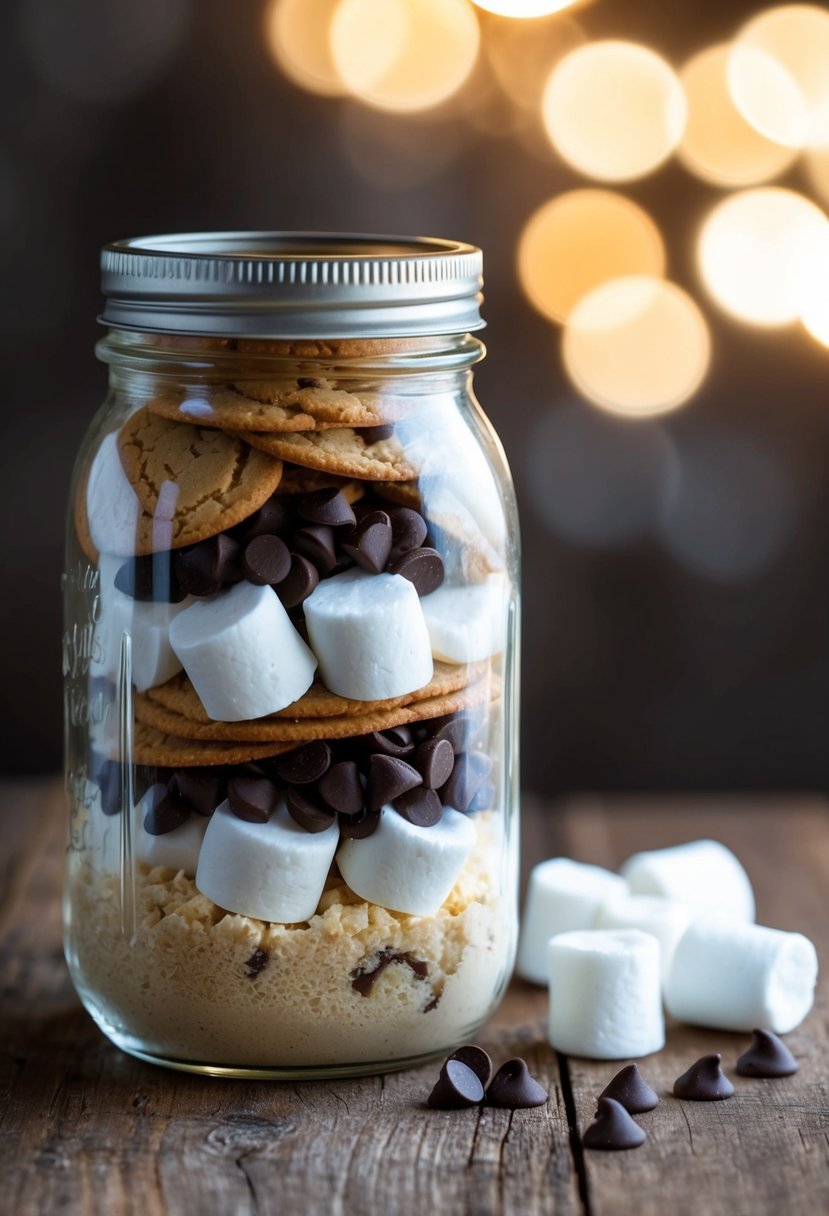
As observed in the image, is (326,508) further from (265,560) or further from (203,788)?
(203,788)

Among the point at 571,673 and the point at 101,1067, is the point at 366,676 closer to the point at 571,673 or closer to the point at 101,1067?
the point at 101,1067

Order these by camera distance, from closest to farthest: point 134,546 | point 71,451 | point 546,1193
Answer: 1. point 546,1193
2. point 134,546
3. point 71,451

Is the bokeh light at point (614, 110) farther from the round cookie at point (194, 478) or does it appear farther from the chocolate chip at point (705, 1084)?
the chocolate chip at point (705, 1084)

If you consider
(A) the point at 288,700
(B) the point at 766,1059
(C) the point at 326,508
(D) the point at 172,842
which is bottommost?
(B) the point at 766,1059

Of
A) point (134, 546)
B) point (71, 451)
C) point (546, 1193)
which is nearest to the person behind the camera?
point (546, 1193)

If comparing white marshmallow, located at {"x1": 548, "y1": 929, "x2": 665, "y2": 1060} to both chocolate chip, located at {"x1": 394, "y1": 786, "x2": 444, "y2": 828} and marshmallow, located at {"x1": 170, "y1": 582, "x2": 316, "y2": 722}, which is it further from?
marshmallow, located at {"x1": 170, "y1": 582, "x2": 316, "y2": 722}

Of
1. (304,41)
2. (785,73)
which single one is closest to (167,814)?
(304,41)

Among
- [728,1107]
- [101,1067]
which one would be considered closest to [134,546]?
[101,1067]
